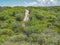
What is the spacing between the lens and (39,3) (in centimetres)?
200

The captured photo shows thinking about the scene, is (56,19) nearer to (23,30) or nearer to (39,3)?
(23,30)

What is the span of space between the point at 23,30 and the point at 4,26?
0.85 metres

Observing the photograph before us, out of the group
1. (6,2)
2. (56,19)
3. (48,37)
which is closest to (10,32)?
(48,37)

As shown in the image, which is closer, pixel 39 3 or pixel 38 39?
pixel 39 3

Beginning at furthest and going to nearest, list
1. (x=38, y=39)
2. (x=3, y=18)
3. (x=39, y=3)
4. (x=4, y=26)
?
1. (x=3, y=18)
2. (x=4, y=26)
3. (x=38, y=39)
4. (x=39, y=3)

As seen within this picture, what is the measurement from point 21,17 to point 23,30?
157 cm

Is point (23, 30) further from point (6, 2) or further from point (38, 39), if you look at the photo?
point (6, 2)

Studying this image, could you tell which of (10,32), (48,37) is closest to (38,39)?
(48,37)

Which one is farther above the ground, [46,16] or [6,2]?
[6,2]

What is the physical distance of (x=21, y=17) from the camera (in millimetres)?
7836

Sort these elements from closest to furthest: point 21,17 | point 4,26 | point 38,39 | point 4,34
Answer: point 38,39 < point 4,34 < point 4,26 < point 21,17

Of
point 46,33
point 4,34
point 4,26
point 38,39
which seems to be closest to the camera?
point 38,39

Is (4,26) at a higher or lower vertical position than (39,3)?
lower

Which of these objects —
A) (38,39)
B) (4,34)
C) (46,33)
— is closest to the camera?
(38,39)
